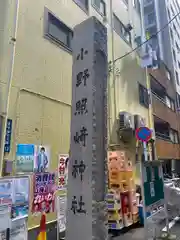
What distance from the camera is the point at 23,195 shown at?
455cm

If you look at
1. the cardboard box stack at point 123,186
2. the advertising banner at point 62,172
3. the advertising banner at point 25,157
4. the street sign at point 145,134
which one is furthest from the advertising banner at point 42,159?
the street sign at point 145,134

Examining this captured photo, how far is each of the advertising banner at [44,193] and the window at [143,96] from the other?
8217 mm

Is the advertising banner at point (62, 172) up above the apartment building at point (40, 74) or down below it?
below

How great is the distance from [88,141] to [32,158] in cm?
279

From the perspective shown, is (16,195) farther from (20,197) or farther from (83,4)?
(83,4)

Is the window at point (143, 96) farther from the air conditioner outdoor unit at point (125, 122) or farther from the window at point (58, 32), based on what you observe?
the window at point (58, 32)

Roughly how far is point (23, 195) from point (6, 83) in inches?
100.0

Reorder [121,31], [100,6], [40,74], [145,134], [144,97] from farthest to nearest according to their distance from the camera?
[144,97]
[121,31]
[100,6]
[145,134]
[40,74]

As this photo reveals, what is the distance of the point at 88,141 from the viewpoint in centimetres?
277

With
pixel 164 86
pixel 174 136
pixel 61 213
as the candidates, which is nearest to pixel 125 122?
pixel 61 213

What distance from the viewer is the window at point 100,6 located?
369 inches

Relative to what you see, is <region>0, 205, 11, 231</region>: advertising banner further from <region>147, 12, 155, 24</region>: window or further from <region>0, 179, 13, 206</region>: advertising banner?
<region>147, 12, 155, 24</region>: window

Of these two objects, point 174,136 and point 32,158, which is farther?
point 174,136

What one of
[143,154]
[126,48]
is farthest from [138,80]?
[143,154]
